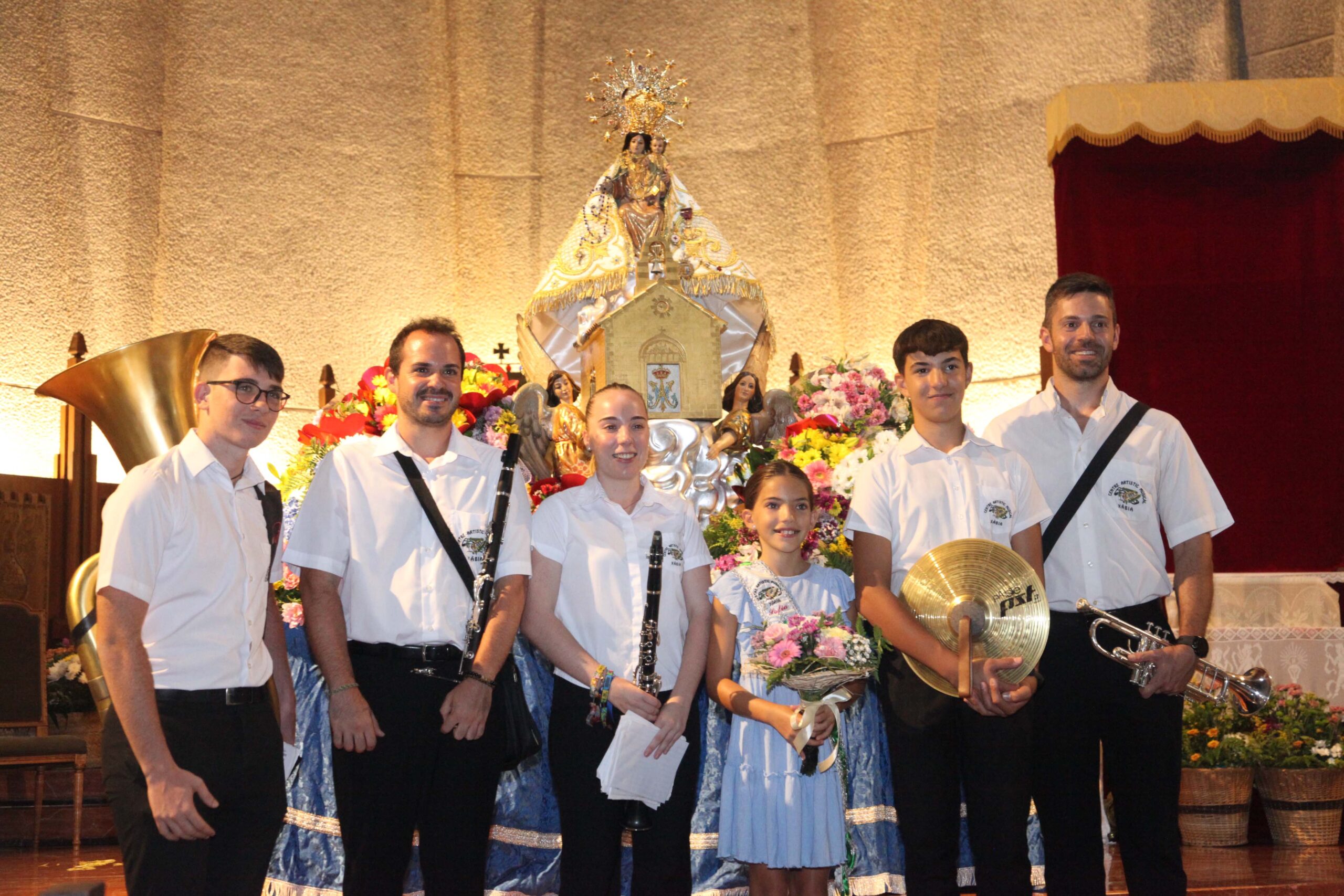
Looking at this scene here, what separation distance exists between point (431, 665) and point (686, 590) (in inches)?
28.0

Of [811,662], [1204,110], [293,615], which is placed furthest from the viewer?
[1204,110]

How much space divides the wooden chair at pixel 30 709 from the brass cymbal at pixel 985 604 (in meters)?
4.60

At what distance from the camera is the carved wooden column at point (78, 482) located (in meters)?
7.65

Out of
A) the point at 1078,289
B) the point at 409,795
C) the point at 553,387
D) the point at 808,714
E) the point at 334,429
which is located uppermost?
the point at 553,387

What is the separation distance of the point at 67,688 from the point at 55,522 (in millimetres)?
1134

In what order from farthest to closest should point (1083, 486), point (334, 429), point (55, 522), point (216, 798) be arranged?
point (55, 522) < point (334, 429) < point (1083, 486) < point (216, 798)

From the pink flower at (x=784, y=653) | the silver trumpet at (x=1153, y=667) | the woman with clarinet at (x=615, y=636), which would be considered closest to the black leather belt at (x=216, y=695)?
the woman with clarinet at (x=615, y=636)

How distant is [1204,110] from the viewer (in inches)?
287

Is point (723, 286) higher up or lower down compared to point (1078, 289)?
higher up

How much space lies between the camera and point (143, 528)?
2598mm

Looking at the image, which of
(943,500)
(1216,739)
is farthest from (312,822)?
(1216,739)

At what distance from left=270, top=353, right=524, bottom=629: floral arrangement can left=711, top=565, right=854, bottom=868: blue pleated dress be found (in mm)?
1362

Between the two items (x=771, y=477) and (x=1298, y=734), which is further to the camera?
(x=1298, y=734)

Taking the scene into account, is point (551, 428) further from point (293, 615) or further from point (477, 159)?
point (477, 159)
